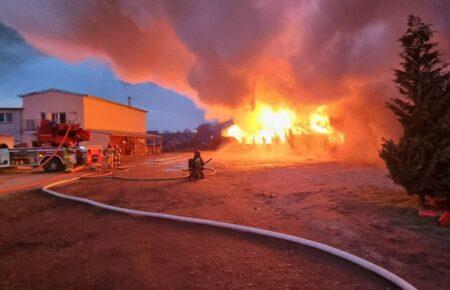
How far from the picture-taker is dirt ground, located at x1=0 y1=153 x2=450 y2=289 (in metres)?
4.82

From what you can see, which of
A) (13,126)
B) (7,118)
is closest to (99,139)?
(13,126)

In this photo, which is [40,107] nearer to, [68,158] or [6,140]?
[6,140]

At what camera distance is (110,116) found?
44469 millimetres

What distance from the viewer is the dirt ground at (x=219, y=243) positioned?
482 cm

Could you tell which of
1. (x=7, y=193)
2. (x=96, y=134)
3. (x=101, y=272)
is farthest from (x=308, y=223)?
(x=96, y=134)

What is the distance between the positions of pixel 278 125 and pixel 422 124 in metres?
28.2

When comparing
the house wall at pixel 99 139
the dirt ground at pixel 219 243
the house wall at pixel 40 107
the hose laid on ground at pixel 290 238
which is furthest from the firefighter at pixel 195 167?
the house wall at pixel 40 107

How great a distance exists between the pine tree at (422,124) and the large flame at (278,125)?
74.8 feet

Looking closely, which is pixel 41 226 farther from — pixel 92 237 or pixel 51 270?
pixel 51 270

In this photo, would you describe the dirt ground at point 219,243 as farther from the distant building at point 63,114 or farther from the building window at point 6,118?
the building window at point 6,118

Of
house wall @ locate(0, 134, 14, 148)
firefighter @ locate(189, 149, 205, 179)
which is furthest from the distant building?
firefighter @ locate(189, 149, 205, 179)

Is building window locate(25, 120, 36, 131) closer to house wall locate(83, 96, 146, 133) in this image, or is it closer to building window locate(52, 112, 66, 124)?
building window locate(52, 112, 66, 124)

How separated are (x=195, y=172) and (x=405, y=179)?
9176 mm

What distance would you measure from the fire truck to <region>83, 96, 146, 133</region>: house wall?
17585 millimetres
